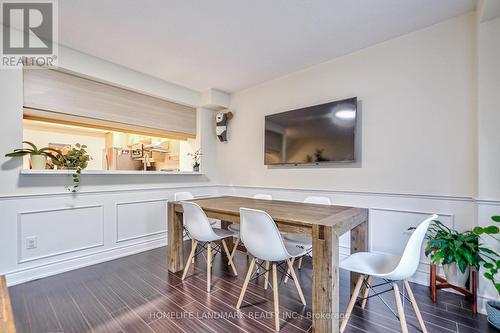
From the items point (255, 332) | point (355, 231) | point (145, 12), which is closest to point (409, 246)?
point (355, 231)

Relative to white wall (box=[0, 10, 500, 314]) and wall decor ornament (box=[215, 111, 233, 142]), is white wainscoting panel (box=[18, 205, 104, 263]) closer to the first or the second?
white wall (box=[0, 10, 500, 314])

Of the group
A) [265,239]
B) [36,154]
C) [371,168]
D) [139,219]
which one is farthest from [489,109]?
[36,154]

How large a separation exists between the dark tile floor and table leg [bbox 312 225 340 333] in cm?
25

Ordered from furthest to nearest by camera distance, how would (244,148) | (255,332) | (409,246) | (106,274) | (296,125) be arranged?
(244,148), (296,125), (106,274), (255,332), (409,246)

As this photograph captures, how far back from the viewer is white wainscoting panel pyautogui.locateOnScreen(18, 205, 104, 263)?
7.81 feet

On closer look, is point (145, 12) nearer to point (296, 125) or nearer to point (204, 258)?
point (296, 125)

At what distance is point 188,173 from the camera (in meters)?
3.91

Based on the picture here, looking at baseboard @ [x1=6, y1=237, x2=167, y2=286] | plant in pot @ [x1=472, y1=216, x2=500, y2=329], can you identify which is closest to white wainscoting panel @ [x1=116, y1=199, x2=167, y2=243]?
baseboard @ [x1=6, y1=237, x2=167, y2=286]

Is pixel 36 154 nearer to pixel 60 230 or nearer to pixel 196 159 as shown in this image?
pixel 60 230

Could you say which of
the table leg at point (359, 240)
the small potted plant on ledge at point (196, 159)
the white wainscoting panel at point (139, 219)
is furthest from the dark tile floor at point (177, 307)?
the small potted plant on ledge at point (196, 159)

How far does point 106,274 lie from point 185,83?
280 cm

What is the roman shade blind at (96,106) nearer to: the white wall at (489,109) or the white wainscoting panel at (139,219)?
the white wainscoting panel at (139,219)

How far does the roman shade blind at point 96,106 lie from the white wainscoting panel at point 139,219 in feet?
3.56

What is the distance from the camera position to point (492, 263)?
1846 millimetres
